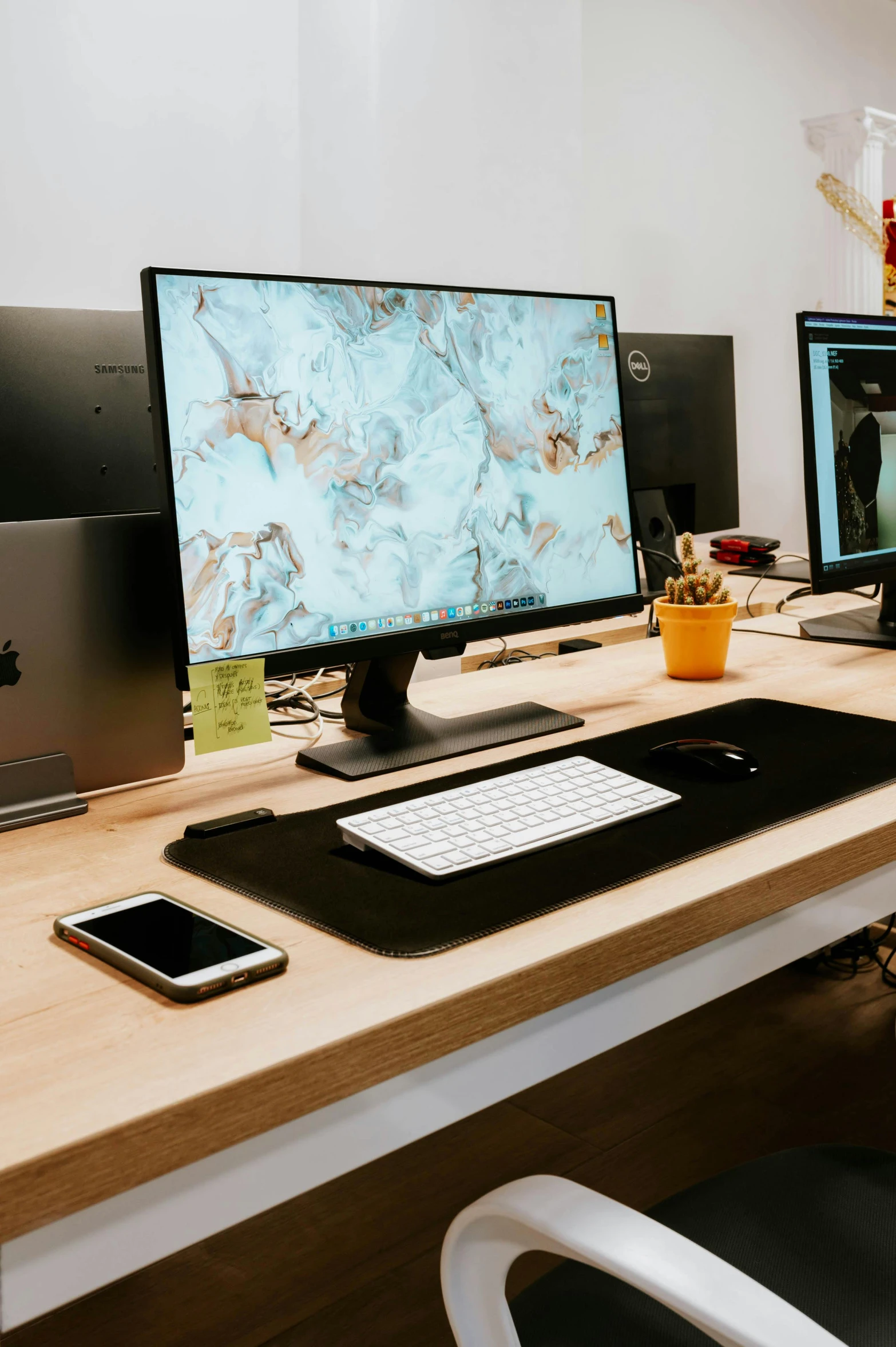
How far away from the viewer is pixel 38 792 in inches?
41.2

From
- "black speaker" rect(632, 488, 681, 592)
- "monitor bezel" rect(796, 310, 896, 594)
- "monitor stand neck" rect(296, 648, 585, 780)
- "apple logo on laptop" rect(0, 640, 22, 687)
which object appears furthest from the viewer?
"black speaker" rect(632, 488, 681, 592)

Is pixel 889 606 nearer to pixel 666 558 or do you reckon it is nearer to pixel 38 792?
pixel 666 558

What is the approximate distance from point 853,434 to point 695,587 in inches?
15.9

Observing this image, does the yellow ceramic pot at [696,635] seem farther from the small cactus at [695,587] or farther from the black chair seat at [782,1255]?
the black chair seat at [782,1255]

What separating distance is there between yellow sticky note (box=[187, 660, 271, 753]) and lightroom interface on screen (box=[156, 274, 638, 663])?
0.05ft

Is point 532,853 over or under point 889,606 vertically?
under

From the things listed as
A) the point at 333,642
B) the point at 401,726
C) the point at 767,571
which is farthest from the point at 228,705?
the point at 767,571

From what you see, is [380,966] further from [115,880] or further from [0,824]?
[0,824]

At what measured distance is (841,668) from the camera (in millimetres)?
1606

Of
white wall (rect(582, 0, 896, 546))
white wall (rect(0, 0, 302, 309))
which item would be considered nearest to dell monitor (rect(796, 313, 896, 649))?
white wall (rect(0, 0, 302, 309))

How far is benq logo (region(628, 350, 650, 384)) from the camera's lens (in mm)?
2232

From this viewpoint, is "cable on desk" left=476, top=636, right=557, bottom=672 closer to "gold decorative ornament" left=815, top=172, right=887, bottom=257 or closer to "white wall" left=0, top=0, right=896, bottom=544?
"white wall" left=0, top=0, right=896, bottom=544

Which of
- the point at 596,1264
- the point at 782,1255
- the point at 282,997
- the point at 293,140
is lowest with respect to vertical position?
the point at 782,1255

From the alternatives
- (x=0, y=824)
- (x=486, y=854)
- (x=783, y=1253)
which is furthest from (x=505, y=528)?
(x=783, y=1253)
